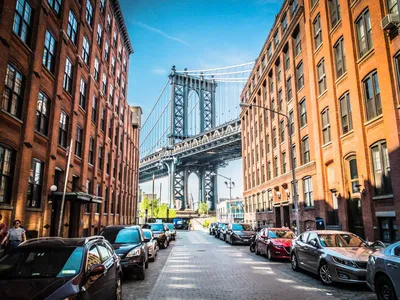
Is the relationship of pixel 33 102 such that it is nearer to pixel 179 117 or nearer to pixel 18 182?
pixel 18 182

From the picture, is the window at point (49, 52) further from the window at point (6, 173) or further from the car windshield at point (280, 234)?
the car windshield at point (280, 234)

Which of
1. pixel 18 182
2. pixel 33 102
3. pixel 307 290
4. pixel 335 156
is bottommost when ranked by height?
pixel 307 290

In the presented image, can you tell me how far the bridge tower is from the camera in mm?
93125

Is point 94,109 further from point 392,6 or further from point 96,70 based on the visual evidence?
point 392,6

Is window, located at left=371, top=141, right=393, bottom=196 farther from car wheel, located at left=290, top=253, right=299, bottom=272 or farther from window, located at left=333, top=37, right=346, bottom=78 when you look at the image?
car wheel, located at left=290, top=253, right=299, bottom=272

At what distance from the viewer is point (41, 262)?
17.5 feet

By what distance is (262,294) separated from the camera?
7.89 metres

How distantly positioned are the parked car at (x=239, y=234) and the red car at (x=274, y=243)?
Result: 6.99m

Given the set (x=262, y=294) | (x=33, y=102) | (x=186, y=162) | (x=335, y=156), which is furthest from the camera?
(x=186, y=162)

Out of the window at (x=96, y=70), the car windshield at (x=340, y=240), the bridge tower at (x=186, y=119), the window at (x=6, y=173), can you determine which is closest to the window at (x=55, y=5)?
the window at (x=96, y=70)

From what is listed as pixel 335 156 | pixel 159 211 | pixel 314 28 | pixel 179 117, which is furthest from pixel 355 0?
pixel 179 117

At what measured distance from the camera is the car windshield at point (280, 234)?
52.1 feet

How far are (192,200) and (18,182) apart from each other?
121 metres

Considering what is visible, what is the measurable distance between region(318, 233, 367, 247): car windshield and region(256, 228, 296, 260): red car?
3.98 meters
